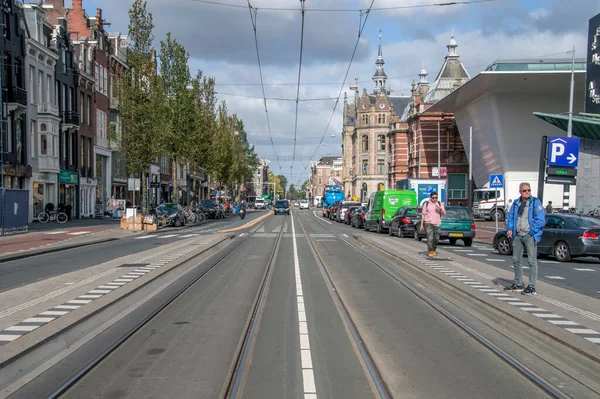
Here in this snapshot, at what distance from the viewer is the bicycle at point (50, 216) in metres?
37.7

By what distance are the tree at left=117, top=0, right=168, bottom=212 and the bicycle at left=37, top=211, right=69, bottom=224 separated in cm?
574

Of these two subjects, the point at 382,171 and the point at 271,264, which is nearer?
the point at 271,264

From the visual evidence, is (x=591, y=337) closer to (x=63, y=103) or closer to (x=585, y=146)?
(x=585, y=146)

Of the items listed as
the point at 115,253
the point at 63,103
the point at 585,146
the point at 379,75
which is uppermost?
the point at 379,75

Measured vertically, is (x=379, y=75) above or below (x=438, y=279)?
above

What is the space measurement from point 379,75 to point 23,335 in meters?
102

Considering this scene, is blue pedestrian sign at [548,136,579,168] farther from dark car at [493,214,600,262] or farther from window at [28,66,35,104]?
window at [28,66,35,104]

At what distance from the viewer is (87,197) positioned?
48.4m

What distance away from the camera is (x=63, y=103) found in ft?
143

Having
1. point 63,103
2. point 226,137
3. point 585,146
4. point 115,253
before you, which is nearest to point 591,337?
point 115,253

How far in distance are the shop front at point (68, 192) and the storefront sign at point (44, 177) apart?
87 centimetres

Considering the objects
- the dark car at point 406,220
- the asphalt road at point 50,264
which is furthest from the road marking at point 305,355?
the dark car at point 406,220

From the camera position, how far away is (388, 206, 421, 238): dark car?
94.8ft

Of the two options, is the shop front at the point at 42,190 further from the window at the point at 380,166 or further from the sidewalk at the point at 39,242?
the window at the point at 380,166
